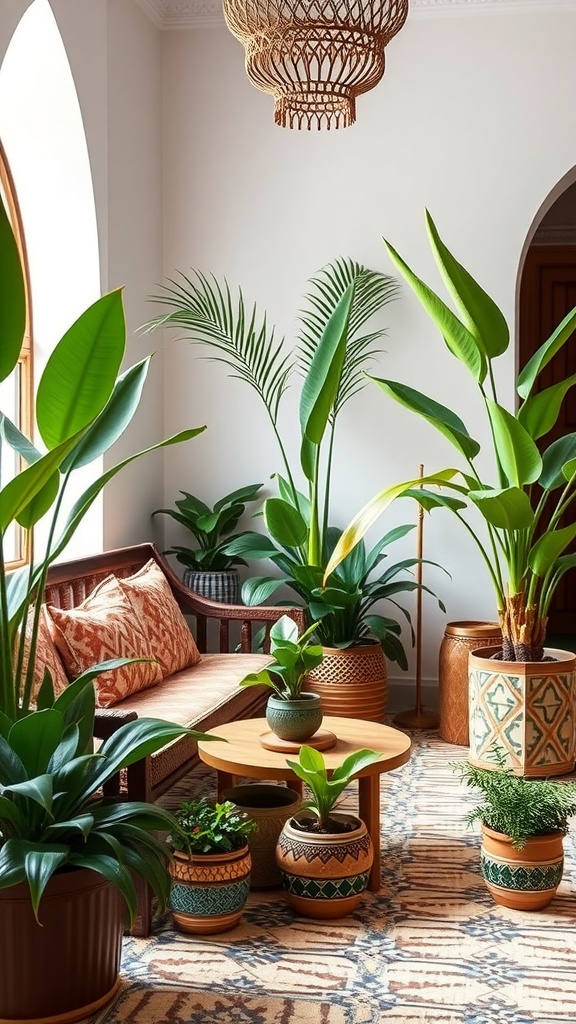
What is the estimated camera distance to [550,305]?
692 cm

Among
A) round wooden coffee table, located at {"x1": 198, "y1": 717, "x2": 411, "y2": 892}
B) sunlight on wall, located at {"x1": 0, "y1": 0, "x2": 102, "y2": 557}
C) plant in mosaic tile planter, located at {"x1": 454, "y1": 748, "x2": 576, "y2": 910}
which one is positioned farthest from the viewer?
sunlight on wall, located at {"x1": 0, "y1": 0, "x2": 102, "y2": 557}

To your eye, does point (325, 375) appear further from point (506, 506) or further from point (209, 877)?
point (209, 877)

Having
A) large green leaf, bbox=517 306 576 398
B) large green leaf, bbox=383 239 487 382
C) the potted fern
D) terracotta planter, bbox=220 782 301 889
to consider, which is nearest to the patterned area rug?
terracotta planter, bbox=220 782 301 889

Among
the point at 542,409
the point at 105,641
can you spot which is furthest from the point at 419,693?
the point at 105,641

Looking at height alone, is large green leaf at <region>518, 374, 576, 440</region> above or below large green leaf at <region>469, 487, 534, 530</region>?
above

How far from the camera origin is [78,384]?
2340mm

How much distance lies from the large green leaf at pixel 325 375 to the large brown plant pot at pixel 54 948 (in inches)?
85.4

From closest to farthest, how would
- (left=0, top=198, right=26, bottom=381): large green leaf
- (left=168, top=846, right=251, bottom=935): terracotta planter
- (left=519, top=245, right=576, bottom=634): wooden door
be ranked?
(left=0, top=198, right=26, bottom=381): large green leaf
(left=168, top=846, right=251, bottom=935): terracotta planter
(left=519, top=245, right=576, bottom=634): wooden door

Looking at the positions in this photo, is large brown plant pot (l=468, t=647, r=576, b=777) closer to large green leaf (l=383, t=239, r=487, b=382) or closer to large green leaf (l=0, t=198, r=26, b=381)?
large green leaf (l=383, t=239, r=487, b=382)

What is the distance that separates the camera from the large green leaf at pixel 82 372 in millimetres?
2311

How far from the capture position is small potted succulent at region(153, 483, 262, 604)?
509 centimetres

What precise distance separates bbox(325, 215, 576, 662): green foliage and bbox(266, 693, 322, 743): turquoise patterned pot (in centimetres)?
80

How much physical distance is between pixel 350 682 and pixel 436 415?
48.3 inches

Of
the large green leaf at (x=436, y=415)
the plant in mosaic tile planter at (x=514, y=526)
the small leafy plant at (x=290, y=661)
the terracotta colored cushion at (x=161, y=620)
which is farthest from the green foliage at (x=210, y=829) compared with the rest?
the large green leaf at (x=436, y=415)
